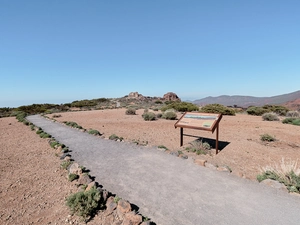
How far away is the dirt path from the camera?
12.8 feet

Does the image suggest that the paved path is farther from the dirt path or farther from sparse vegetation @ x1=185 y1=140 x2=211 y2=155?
sparse vegetation @ x1=185 y1=140 x2=211 y2=155

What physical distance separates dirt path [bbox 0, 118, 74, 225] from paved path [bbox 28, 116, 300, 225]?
1.06 metres

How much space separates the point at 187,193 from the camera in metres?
4.42

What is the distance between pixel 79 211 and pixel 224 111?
24.3m

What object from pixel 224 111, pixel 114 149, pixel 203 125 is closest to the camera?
pixel 203 125

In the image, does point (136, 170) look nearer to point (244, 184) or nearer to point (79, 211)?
point (79, 211)

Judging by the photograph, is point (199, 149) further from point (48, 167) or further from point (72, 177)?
point (48, 167)

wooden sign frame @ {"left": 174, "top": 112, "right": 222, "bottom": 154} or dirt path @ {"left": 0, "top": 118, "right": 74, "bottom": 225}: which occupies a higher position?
wooden sign frame @ {"left": 174, "top": 112, "right": 222, "bottom": 154}

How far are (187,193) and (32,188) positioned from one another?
166 inches

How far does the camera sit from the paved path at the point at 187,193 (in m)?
3.59

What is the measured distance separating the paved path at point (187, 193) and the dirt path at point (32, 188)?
3.47ft

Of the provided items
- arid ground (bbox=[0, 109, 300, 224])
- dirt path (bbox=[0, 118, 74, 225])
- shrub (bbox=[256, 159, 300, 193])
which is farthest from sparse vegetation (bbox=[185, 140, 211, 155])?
dirt path (bbox=[0, 118, 74, 225])

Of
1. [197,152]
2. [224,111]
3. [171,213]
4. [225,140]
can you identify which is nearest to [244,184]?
[171,213]

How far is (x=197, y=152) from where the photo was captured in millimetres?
7809
